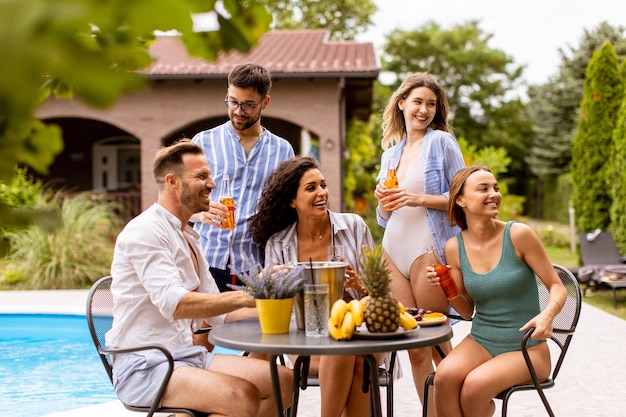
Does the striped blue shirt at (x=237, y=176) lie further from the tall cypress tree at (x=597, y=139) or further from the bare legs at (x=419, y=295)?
the tall cypress tree at (x=597, y=139)

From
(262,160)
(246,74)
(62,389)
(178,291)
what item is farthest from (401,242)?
(62,389)

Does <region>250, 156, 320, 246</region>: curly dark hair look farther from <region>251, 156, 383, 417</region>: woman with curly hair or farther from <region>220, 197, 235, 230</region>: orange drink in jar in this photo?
<region>220, 197, 235, 230</region>: orange drink in jar

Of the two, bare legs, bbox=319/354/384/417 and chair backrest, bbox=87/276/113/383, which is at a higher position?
chair backrest, bbox=87/276/113/383

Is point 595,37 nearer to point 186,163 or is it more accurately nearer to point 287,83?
point 287,83

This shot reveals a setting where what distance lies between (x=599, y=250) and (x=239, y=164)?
792 cm

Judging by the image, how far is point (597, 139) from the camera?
12.9 meters

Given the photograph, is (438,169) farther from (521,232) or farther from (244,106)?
(244,106)

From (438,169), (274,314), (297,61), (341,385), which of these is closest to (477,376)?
(341,385)

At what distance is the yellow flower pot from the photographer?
8.99 ft

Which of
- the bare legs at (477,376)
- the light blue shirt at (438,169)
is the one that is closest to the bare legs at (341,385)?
the bare legs at (477,376)

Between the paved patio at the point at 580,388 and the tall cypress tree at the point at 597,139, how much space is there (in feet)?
16.2

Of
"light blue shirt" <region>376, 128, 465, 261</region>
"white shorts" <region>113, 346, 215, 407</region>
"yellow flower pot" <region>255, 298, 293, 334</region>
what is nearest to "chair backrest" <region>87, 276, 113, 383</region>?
"white shorts" <region>113, 346, 215, 407</region>

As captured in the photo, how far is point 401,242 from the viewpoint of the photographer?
12.5 feet

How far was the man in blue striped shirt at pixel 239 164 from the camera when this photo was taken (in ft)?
12.5
